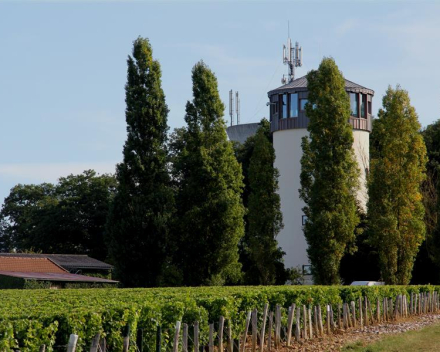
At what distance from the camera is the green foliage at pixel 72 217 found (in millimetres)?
75375

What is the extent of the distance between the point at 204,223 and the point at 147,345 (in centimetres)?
2824

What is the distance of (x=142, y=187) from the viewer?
4728 cm

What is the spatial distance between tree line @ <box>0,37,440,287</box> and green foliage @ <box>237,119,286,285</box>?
→ 7 cm

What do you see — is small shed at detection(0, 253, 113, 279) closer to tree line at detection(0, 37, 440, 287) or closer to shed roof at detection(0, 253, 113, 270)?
shed roof at detection(0, 253, 113, 270)

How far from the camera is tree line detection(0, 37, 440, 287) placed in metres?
46.3

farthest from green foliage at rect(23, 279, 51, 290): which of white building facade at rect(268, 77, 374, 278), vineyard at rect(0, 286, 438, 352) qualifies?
vineyard at rect(0, 286, 438, 352)

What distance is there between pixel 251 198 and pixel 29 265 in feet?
60.4

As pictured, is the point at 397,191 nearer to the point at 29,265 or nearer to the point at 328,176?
the point at 328,176

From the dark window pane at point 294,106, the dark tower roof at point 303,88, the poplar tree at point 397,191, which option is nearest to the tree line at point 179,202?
the poplar tree at point 397,191

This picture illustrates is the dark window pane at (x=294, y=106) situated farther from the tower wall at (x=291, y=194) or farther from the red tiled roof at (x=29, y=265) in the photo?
the red tiled roof at (x=29, y=265)

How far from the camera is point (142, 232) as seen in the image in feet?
151

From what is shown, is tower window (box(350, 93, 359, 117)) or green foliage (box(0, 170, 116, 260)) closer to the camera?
tower window (box(350, 93, 359, 117))

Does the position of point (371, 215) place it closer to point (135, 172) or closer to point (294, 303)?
point (135, 172)

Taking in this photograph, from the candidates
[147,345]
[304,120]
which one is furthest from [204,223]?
[147,345]
